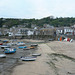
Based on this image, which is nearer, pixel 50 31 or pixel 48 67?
pixel 48 67

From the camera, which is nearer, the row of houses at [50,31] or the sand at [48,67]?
the sand at [48,67]

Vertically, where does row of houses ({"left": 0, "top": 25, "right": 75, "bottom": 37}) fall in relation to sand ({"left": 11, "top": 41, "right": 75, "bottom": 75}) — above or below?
above

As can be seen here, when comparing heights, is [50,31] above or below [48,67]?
above

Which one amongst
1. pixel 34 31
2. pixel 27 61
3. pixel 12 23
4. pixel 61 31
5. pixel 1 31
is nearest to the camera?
pixel 27 61

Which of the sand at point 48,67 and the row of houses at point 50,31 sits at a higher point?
the row of houses at point 50,31

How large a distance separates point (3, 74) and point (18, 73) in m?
1.52

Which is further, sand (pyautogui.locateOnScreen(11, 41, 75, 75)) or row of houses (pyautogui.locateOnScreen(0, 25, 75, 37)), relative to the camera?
row of houses (pyautogui.locateOnScreen(0, 25, 75, 37))

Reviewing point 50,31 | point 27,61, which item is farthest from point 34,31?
point 27,61

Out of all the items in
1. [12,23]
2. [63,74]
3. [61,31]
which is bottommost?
[63,74]

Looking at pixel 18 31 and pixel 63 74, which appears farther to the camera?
pixel 18 31

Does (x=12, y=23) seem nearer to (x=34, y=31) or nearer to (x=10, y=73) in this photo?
(x=34, y=31)

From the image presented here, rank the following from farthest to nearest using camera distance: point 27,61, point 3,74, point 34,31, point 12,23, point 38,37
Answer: point 12,23
point 34,31
point 38,37
point 27,61
point 3,74

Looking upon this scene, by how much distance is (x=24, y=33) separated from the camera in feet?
270

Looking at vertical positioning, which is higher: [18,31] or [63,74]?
[18,31]
